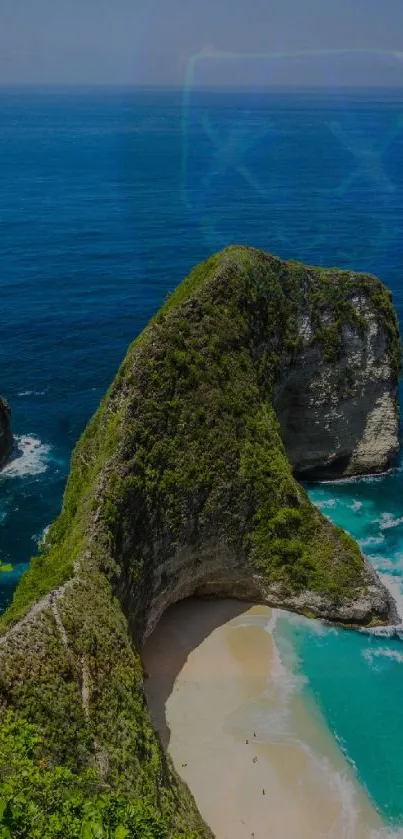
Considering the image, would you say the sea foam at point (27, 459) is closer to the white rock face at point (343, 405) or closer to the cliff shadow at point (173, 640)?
the white rock face at point (343, 405)

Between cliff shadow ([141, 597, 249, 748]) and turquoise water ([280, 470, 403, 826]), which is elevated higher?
cliff shadow ([141, 597, 249, 748])

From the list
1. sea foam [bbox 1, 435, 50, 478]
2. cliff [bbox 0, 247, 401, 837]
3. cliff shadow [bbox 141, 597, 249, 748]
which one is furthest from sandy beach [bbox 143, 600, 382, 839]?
sea foam [bbox 1, 435, 50, 478]

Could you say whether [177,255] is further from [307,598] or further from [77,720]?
[77,720]

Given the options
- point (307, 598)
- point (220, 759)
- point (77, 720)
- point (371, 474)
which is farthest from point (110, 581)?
point (371, 474)

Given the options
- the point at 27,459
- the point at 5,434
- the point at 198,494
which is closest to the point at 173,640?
the point at 198,494

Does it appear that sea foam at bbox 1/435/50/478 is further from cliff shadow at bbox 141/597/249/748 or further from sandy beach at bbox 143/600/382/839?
sandy beach at bbox 143/600/382/839
